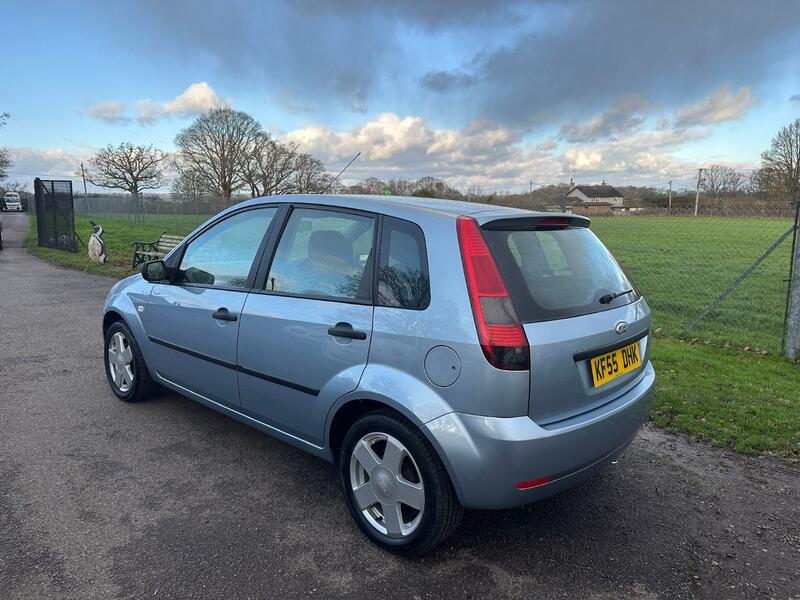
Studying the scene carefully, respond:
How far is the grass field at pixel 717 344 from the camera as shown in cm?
408

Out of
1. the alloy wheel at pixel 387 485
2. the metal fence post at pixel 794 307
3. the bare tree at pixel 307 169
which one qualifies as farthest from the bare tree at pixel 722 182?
the bare tree at pixel 307 169

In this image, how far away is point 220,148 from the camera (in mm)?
47906

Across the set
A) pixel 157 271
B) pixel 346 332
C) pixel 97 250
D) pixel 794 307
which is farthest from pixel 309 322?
pixel 97 250

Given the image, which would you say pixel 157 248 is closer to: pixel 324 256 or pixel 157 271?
pixel 157 271

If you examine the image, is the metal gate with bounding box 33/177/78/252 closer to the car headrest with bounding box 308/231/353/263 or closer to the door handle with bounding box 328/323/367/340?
the car headrest with bounding box 308/231/353/263

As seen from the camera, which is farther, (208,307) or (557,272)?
(208,307)

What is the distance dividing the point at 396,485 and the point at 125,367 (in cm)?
299

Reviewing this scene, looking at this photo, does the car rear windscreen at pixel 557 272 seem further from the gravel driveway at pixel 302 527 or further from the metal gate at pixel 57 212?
the metal gate at pixel 57 212

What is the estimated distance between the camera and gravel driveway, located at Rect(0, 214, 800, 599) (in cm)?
240

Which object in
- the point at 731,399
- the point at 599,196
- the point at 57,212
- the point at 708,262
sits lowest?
the point at 731,399

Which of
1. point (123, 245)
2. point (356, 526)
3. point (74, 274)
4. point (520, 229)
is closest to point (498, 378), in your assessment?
point (520, 229)

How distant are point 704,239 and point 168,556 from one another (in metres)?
21.1

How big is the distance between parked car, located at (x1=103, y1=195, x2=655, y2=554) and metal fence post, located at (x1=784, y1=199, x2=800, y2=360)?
12.4ft

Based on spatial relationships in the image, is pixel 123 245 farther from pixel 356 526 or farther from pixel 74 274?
pixel 356 526
